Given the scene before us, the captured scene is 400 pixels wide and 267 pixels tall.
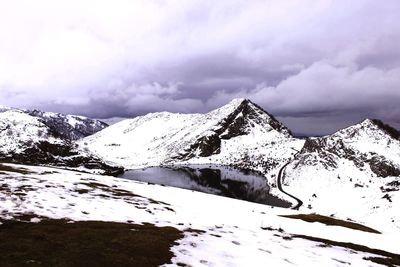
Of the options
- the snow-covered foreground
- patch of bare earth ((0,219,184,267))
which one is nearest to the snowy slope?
the snow-covered foreground

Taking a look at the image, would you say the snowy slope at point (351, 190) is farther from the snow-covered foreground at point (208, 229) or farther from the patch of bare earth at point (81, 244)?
the patch of bare earth at point (81, 244)

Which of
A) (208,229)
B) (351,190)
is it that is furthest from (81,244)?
(351,190)

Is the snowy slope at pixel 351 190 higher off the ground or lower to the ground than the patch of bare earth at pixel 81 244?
higher

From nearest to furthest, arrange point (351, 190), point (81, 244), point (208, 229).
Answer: point (81, 244) → point (208, 229) → point (351, 190)

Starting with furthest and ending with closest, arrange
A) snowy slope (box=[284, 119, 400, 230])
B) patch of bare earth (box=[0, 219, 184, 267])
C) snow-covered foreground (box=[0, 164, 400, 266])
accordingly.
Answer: snowy slope (box=[284, 119, 400, 230]) → snow-covered foreground (box=[0, 164, 400, 266]) → patch of bare earth (box=[0, 219, 184, 267])

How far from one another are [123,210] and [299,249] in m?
17.9

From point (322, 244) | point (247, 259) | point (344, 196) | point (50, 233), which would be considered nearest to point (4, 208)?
point (50, 233)

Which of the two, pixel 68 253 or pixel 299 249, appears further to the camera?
pixel 299 249

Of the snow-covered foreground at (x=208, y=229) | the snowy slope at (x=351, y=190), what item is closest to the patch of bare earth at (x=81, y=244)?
the snow-covered foreground at (x=208, y=229)

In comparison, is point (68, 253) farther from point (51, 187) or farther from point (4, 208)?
point (51, 187)

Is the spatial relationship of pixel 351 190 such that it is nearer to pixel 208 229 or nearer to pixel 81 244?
pixel 208 229

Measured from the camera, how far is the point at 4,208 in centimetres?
3048

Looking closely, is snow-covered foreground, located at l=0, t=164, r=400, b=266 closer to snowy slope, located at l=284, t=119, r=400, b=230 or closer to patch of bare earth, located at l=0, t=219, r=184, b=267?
patch of bare earth, located at l=0, t=219, r=184, b=267

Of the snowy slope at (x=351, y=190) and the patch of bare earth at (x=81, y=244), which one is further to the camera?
the snowy slope at (x=351, y=190)
